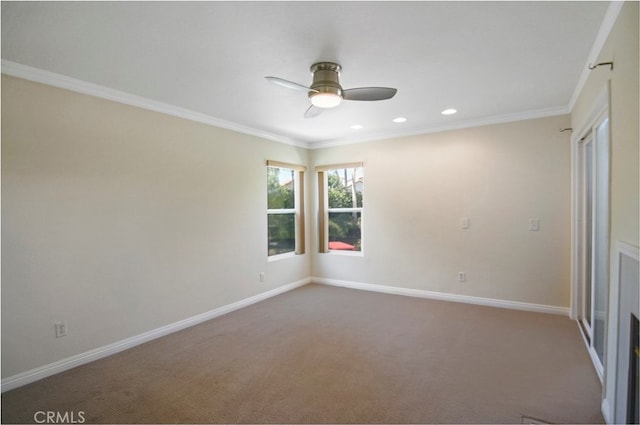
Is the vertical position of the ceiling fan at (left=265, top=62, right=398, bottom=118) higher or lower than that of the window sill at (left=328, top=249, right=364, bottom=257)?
higher

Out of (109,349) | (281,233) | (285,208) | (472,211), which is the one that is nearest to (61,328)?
(109,349)

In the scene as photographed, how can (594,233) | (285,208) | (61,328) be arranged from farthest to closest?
(285,208) → (594,233) → (61,328)

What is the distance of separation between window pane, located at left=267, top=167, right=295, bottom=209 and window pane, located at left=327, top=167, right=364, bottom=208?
68 centimetres

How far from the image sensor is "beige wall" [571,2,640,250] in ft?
5.08

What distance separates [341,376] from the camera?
2.52 m

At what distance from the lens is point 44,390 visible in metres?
2.38

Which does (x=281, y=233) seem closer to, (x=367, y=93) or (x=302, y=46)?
(x=367, y=93)

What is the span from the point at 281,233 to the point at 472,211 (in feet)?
9.43

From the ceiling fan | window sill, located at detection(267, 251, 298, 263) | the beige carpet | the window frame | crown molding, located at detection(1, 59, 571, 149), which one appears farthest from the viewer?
the window frame

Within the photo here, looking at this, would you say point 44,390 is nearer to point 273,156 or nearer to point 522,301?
point 273,156

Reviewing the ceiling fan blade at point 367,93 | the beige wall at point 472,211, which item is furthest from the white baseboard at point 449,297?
the ceiling fan blade at point 367,93

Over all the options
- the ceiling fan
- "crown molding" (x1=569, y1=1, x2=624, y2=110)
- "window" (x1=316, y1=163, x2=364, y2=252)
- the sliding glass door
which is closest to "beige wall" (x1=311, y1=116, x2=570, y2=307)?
"window" (x1=316, y1=163, x2=364, y2=252)

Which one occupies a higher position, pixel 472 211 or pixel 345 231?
pixel 472 211

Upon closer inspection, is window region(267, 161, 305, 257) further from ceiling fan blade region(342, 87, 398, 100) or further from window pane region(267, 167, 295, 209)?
ceiling fan blade region(342, 87, 398, 100)
